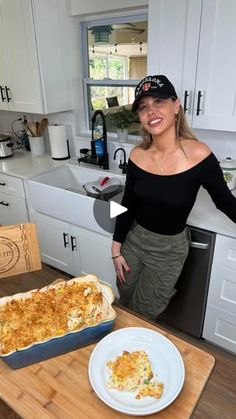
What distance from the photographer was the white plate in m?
0.64

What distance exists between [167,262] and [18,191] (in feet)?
4.47

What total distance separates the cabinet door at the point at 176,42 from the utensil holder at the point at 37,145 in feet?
4.21

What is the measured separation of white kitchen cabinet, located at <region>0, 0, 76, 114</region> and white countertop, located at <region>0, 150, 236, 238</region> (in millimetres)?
410

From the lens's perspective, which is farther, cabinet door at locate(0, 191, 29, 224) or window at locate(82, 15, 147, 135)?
cabinet door at locate(0, 191, 29, 224)

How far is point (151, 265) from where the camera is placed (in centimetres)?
137

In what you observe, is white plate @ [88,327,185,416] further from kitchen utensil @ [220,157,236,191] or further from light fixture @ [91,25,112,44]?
light fixture @ [91,25,112,44]

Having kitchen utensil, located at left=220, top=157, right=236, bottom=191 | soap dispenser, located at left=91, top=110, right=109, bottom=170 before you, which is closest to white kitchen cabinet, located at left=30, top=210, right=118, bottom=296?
soap dispenser, located at left=91, top=110, right=109, bottom=170

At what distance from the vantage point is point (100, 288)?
0.87 metres

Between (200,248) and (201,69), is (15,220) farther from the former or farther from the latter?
(201,69)

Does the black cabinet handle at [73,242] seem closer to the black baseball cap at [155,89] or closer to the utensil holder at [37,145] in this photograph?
the utensil holder at [37,145]

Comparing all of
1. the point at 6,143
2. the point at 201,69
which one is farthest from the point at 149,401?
the point at 6,143

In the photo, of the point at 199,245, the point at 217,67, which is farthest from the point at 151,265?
the point at 217,67

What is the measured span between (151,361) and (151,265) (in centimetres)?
65

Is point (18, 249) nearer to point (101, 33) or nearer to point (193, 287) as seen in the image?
point (193, 287)
